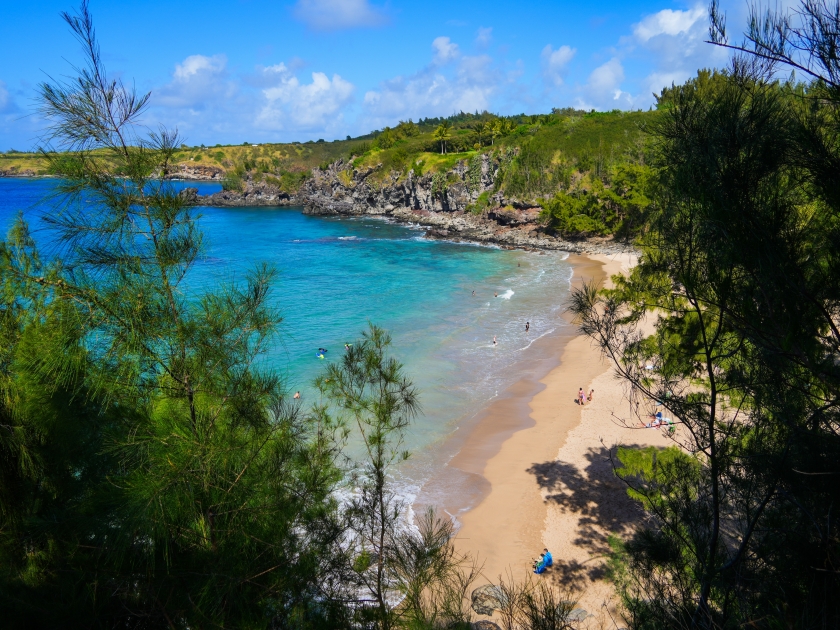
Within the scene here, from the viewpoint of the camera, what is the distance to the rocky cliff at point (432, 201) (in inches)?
2194

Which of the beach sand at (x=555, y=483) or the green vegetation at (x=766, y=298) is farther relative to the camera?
the beach sand at (x=555, y=483)

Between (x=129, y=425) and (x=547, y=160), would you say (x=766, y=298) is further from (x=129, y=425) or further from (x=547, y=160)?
(x=547, y=160)

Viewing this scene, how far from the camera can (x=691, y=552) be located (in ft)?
18.7

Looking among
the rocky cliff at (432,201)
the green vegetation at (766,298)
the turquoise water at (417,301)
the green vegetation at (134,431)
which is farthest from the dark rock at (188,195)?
the rocky cliff at (432,201)

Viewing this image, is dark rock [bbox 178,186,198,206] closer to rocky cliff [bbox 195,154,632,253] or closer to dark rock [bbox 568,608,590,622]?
dark rock [bbox 568,608,590,622]

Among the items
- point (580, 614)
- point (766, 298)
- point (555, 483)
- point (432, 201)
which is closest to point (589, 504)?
point (555, 483)

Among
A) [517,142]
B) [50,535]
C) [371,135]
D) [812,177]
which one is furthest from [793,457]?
[371,135]

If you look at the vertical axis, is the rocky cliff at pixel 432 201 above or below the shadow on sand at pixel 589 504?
above

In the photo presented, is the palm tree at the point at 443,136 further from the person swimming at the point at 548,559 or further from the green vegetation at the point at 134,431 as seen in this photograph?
the green vegetation at the point at 134,431

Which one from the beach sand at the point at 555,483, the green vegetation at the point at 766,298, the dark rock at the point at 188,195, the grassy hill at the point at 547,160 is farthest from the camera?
the grassy hill at the point at 547,160

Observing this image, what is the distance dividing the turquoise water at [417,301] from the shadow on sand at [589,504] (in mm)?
3691

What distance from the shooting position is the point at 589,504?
13.4 meters

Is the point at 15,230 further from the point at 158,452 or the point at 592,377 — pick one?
the point at 592,377

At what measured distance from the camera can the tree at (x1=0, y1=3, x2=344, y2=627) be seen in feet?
14.6
